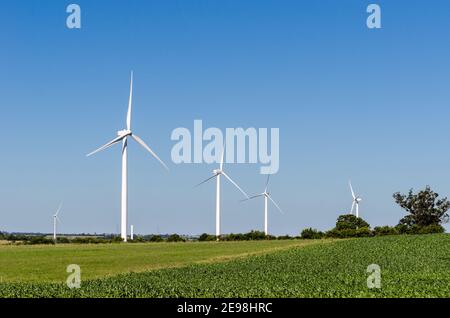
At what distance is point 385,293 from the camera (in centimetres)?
3003

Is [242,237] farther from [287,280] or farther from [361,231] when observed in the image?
[287,280]

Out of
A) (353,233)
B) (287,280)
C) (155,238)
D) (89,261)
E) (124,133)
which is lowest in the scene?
(89,261)

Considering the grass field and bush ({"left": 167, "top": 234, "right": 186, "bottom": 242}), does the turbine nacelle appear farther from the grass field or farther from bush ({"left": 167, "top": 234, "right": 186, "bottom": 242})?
the grass field

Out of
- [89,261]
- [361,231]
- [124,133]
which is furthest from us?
[361,231]

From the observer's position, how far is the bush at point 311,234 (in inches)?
4641

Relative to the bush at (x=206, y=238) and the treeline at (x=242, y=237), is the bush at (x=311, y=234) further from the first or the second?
the bush at (x=206, y=238)

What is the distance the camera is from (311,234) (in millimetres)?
118938

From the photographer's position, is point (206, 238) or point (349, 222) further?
point (349, 222)

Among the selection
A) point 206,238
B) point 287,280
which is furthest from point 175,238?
point 287,280
